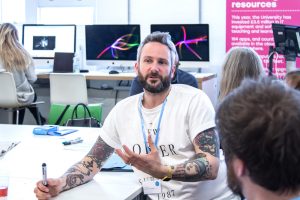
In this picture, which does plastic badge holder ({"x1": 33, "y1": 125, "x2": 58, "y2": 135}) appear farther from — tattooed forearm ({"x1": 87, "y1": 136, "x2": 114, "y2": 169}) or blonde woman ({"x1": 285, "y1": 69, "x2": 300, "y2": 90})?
blonde woman ({"x1": 285, "y1": 69, "x2": 300, "y2": 90})

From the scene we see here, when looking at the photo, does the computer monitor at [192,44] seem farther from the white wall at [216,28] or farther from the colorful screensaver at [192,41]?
the white wall at [216,28]

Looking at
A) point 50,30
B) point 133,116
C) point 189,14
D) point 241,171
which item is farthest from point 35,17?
point 241,171

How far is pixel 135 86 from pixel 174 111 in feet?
3.21

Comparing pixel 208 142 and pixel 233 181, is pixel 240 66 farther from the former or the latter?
pixel 233 181

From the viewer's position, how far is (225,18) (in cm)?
614

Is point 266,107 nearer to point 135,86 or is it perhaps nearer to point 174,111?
point 174,111

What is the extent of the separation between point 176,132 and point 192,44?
3.68 m

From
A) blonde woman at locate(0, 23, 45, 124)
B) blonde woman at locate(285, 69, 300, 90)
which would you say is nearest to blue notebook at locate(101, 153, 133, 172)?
blonde woman at locate(285, 69, 300, 90)

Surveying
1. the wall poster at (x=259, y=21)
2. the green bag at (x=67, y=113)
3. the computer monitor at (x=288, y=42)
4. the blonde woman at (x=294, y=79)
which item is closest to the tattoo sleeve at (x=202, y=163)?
the blonde woman at (x=294, y=79)

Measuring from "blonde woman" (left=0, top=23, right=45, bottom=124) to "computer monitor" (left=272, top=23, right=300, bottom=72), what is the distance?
8.84 ft

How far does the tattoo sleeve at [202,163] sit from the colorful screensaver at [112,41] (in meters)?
3.91

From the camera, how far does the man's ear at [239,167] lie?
974 millimetres

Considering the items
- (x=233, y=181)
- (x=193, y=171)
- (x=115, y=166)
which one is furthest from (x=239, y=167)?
(x=115, y=166)

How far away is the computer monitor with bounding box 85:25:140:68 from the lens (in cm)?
580
